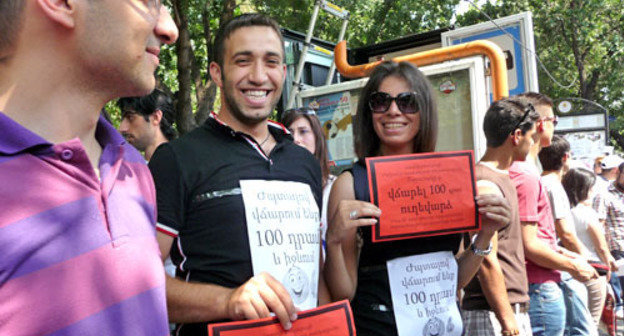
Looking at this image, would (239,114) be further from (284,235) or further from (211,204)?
(284,235)

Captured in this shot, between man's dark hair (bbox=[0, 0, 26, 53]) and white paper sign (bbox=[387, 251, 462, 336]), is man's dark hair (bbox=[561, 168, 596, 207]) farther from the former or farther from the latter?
man's dark hair (bbox=[0, 0, 26, 53])

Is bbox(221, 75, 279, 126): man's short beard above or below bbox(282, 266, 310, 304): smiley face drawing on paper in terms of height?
above

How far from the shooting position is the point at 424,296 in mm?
2096

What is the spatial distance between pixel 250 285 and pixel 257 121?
0.68 meters

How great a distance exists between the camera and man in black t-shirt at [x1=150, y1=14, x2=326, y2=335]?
1.68 metres

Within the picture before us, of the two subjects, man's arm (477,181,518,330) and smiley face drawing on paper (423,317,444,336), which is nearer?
smiley face drawing on paper (423,317,444,336)

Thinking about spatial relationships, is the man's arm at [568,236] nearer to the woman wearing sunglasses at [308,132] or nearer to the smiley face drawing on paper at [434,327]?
the woman wearing sunglasses at [308,132]

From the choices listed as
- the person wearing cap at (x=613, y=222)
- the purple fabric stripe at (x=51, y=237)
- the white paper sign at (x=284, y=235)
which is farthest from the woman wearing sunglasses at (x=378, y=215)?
the person wearing cap at (x=613, y=222)

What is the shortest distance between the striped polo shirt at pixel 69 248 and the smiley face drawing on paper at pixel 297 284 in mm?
644

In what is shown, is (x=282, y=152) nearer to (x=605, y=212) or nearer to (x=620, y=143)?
(x=605, y=212)

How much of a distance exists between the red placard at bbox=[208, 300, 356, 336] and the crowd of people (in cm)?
3

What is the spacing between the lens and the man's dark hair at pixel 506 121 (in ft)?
11.1

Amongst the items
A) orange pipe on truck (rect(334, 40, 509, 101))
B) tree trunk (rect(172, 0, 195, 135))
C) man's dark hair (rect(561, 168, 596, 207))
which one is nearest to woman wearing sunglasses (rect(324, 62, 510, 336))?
orange pipe on truck (rect(334, 40, 509, 101))

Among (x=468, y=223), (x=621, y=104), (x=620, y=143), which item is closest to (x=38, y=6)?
(x=468, y=223)
